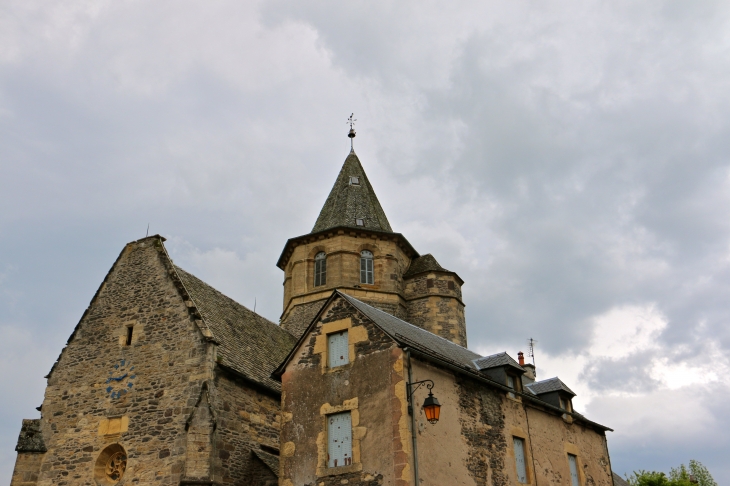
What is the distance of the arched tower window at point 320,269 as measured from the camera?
26797 millimetres

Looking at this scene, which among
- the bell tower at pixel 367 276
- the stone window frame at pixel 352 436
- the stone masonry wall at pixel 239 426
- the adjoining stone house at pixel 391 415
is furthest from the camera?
the bell tower at pixel 367 276

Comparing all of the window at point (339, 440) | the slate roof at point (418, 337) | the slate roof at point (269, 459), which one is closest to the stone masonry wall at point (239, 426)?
the slate roof at point (269, 459)

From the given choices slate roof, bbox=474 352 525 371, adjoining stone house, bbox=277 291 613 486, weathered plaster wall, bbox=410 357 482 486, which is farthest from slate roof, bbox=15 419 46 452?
slate roof, bbox=474 352 525 371

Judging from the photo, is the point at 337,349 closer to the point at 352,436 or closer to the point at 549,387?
the point at 352,436

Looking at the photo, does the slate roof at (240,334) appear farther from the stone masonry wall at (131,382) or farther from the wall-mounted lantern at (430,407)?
the wall-mounted lantern at (430,407)

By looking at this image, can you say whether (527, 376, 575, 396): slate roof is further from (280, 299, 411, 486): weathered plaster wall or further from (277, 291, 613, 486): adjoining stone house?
(280, 299, 411, 486): weathered plaster wall

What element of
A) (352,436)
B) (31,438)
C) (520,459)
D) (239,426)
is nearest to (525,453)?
(520,459)

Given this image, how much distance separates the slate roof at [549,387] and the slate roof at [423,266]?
29.4 ft

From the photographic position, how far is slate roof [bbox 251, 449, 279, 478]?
1505 centimetres

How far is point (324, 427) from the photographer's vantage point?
13625 millimetres

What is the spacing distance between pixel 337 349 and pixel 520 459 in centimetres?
542

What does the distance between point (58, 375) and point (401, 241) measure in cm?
1520

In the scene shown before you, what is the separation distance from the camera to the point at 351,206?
2917cm

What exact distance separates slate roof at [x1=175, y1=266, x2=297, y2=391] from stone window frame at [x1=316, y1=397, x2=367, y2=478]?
131 inches
